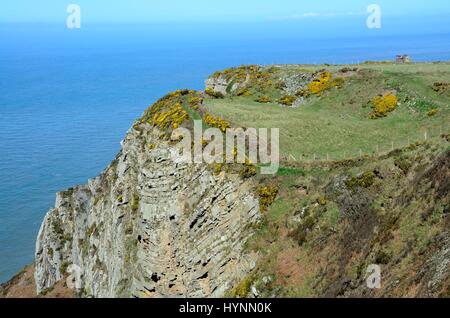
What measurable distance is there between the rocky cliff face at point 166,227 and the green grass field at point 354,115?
18.7 feet

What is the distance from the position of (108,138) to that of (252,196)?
104 m

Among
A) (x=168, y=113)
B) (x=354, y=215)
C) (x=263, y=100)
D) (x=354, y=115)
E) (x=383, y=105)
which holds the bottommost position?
(x=354, y=215)

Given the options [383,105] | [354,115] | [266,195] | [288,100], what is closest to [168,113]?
[288,100]

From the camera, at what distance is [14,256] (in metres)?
84.0

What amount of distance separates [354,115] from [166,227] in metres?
21.2

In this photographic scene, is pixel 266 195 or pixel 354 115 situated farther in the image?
pixel 354 115

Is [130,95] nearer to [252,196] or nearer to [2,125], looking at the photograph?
[2,125]

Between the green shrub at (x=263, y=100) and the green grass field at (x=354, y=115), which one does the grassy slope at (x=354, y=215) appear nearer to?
the green grass field at (x=354, y=115)

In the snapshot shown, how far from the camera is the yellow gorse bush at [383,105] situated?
163 ft

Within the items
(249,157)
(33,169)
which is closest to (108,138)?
(33,169)

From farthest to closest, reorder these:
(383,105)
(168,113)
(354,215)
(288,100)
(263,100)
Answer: (263,100)
(288,100)
(383,105)
(168,113)
(354,215)

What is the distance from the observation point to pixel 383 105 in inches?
1982

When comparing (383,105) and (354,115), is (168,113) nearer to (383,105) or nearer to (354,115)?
(354,115)

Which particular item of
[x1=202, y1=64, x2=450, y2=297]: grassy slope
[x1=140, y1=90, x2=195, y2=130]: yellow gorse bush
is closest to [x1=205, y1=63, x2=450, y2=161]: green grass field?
[x1=202, y1=64, x2=450, y2=297]: grassy slope
